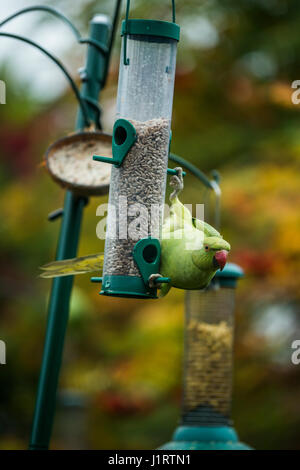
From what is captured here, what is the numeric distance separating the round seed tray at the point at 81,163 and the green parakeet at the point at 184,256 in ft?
2.57

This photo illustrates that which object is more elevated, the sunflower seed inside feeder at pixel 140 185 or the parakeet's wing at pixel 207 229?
the sunflower seed inside feeder at pixel 140 185

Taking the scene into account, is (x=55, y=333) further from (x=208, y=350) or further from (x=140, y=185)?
(x=208, y=350)

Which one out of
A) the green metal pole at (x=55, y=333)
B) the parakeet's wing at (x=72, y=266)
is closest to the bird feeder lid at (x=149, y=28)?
the parakeet's wing at (x=72, y=266)

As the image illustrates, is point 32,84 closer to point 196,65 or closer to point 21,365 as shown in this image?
point 196,65

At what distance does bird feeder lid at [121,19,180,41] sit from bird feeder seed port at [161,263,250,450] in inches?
66.2

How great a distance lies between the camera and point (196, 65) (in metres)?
8.40

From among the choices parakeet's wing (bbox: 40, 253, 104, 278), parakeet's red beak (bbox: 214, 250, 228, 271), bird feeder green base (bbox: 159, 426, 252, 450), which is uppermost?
parakeet's wing (bbox: 40, 253, 104, 278)

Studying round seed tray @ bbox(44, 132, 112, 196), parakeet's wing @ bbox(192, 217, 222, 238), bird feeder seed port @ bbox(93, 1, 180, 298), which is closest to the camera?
parakeet's wing @ bbox(192, 217, 222, 238)

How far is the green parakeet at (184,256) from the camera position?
3049 millimetres

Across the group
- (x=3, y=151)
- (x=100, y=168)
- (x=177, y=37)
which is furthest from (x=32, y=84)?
(x=177, y=37)

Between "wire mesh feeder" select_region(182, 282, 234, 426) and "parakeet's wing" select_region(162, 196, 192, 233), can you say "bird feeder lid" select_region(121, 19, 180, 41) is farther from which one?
"wire mesh feeder" select_region(182, 282, 234, 426)

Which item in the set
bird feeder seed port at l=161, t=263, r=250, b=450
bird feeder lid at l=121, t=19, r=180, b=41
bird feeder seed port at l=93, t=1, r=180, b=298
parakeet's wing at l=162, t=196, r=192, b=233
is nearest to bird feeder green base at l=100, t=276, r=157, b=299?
bird feeder seed port at l=93, t=1, r=180, b=298

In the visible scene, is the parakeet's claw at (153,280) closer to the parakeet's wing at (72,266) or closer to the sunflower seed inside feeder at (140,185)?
the sunflower seed inside feeder at (140,185)

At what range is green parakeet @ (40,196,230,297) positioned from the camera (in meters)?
3.05
